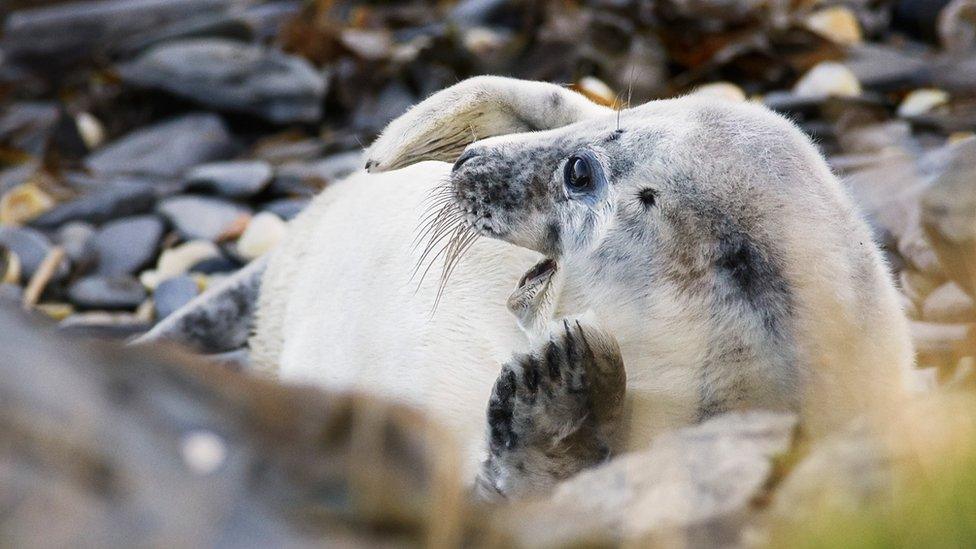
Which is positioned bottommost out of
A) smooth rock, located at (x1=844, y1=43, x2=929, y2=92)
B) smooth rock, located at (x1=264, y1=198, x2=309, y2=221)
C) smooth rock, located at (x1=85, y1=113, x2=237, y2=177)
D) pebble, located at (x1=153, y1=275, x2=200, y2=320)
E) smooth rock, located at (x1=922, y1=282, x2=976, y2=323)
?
smooth rock, located at (x1=85, y1=113, x2=237, y2=177)

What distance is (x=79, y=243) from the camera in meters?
5.63

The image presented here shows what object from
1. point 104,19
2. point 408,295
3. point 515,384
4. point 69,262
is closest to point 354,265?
point 408,295

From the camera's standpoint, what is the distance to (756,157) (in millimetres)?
2639

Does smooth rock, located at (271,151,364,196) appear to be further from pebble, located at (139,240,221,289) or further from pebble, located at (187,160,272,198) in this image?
pebble, located at (139,240,221,289)

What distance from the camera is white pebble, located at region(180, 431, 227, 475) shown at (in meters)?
1.33

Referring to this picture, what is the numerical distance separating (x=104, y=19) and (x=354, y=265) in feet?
18.4

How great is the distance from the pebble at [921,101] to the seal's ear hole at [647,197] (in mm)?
3201

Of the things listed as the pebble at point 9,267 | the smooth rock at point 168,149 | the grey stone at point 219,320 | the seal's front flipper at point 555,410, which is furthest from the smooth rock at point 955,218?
the smooth rock at point 168,149

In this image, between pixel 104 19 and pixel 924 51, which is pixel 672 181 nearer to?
pixel 924 51

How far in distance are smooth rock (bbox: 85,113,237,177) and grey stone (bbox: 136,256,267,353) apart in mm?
2074

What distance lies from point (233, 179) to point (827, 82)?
3.03m

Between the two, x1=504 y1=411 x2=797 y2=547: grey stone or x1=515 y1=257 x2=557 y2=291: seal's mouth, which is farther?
x1=515 y1=257 x2=557 y2=291: seal's mouth

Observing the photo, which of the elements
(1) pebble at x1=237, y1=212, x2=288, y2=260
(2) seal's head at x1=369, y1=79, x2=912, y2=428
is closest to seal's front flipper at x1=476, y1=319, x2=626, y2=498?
(2) seal's head at x1=369, y1=79, x2=912, y2=428

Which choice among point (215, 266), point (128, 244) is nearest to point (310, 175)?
point (215, 266)
